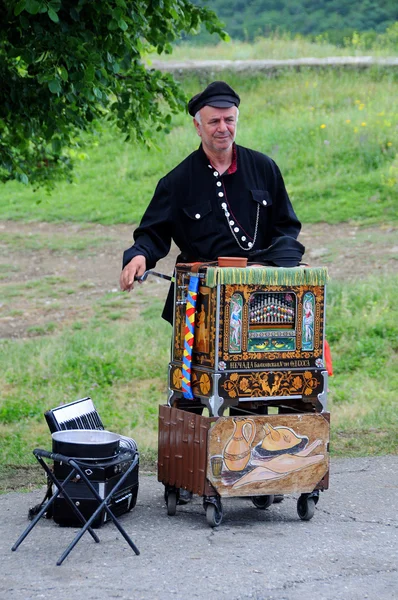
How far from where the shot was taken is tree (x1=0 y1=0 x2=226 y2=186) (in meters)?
6.74

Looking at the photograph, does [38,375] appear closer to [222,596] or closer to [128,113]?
[128,113]

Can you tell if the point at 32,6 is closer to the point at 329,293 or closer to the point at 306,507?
the point at 306,507

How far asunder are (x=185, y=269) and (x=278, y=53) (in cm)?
1970

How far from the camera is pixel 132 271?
5246mm

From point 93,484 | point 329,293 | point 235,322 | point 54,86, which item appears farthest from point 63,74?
point 329,293

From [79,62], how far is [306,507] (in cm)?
332

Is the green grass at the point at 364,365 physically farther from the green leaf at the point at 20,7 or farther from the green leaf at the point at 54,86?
the green leaf at the point at 20,7

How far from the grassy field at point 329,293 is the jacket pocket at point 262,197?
2.48 metres

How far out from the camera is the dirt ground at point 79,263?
1328 centimetres

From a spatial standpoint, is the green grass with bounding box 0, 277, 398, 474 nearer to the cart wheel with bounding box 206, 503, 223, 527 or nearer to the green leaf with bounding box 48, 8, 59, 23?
the cart wheel with bounding box 206, 503, 223, 527

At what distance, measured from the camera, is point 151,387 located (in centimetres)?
1014

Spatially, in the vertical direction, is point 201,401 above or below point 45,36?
below

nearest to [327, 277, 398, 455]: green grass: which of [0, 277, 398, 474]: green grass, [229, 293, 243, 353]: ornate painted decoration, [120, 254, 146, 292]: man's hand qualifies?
[0, 277, 398, 474]: green grass

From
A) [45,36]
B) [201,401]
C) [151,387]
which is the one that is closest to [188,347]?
[201,401]
